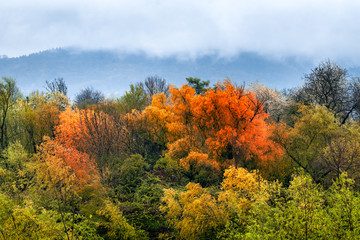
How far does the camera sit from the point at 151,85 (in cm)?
8044

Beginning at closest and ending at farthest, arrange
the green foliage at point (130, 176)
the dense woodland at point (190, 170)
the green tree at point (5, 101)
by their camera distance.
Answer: the dense woodland at point (190, 170) → the green foliage at point (130, 176) → the green tree at point (5, 101)

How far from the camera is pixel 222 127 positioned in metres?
29.5

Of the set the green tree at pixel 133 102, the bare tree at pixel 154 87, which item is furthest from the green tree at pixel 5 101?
the bare tree at pixel 154 87

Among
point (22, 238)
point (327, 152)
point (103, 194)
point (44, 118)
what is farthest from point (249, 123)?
point (44, 118)

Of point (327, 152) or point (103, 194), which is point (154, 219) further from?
point (327, 152)

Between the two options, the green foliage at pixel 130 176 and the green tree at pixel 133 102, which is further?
the green tree at pixel 133 102

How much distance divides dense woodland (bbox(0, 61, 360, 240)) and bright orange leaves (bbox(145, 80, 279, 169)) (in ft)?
0.43

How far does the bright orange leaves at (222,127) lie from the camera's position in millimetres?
26969

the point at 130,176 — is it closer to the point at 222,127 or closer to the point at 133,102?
the point at 222,127

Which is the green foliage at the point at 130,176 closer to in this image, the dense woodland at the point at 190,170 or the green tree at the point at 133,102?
the dense woodland at the point at 190,170

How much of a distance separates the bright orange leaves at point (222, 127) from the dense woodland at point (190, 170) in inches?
5.1

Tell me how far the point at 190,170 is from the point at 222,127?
7.24 meters

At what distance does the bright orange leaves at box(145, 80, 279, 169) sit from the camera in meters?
27.0

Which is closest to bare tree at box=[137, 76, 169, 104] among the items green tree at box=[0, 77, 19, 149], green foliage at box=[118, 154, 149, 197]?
green tree at box=[0, 77, 19, 149]
